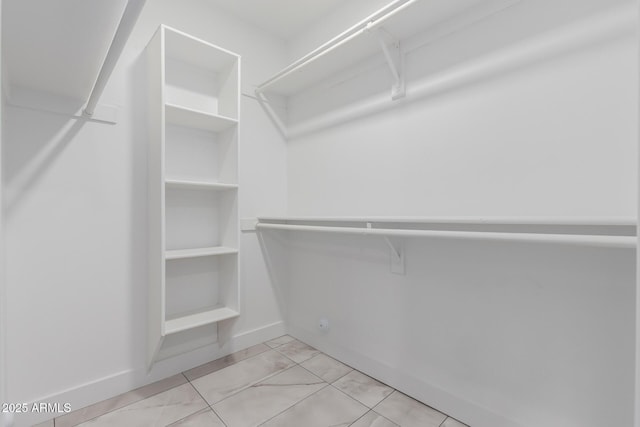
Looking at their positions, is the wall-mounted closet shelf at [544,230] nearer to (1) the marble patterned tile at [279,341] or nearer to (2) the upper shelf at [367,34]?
(2) the upper shelf at [367,34]

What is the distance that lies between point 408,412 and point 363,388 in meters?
0.26

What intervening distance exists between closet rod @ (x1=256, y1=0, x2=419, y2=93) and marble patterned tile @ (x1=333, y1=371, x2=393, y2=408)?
174cm

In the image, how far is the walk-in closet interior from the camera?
1.04m

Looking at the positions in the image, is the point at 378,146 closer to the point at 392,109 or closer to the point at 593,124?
the point at 392,109

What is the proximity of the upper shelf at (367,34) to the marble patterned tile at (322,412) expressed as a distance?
1744 millimetres

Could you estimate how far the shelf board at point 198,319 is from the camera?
155 cm

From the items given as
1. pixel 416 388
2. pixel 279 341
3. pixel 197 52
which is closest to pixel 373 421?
pixel 416 388

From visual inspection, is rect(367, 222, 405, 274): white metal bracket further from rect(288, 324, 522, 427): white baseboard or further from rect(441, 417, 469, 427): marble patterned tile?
rect(441, 417, 469, 427): marble patterned tile

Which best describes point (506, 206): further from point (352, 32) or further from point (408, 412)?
point (352, 32)

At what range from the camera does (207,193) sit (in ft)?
6.17

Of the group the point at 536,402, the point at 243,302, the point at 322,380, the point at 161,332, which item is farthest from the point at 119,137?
the point at 536,402

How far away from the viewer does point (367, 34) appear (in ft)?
4.83

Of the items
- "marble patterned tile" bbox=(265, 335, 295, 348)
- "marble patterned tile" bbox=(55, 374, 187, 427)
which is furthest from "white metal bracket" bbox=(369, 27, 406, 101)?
"marble patterned tile" bbox=(55, 374, 187, 427)

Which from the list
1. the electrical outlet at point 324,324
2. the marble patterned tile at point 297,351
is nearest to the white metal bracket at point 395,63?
the electrical outlet at point 324,324
